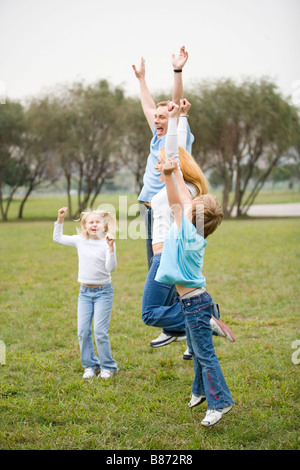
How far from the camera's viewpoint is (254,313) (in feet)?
18.2

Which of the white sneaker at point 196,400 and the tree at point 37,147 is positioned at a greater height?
the tree at point 37,147

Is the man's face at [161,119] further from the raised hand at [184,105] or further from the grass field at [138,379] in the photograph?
the grass field at [138,379]

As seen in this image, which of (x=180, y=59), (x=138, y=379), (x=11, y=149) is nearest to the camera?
(x=180, y=59)

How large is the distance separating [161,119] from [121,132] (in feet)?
72.9

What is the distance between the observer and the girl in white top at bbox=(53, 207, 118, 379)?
12.1 feet

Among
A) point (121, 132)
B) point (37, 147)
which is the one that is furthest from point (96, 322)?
point (37, 147)

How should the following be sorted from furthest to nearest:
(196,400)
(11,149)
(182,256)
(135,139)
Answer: (11,149) < (135,139) < (196,400) < (182,256)

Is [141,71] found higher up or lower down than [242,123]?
lower down

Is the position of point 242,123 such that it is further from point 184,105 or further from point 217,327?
point 217,327

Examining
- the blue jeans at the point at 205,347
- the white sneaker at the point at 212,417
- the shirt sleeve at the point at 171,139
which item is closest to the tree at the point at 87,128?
the shirt sleeve at the point at 171,139

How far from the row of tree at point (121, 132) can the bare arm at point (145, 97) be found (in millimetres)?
20746

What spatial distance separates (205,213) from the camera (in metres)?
2.83

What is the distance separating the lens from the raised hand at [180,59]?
11.4 feet
